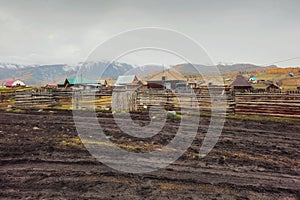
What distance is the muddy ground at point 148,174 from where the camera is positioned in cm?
401

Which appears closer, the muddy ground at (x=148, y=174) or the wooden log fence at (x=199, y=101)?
the muddy ground at (x=148, y=174)

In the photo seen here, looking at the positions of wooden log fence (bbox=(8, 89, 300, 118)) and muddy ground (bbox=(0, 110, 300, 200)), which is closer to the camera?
muddy ground (bbox=(0, 110, 300, 200))

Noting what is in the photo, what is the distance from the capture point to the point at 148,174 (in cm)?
491

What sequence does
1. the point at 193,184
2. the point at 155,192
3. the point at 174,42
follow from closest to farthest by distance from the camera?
the point at 155,192, the point at 193,184, the point at 174,42

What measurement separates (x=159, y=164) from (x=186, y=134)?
385 centimetres

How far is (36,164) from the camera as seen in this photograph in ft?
17.4

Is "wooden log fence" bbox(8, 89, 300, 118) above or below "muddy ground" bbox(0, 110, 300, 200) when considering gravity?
above

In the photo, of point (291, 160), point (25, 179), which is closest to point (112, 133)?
point (25, 179)

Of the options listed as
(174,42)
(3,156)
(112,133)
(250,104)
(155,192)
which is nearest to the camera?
(155,192)

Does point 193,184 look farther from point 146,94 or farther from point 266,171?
point 146,94

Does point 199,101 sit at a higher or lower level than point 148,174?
higher

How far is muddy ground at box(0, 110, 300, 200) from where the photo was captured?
401cm

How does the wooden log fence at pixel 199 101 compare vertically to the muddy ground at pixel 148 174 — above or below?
above

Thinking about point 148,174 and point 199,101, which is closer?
point 148,174
